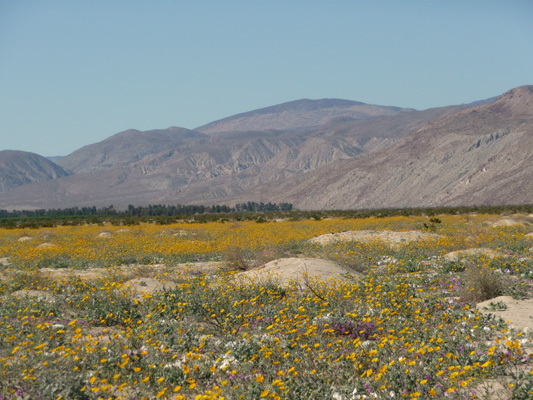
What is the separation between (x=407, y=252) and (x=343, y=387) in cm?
958

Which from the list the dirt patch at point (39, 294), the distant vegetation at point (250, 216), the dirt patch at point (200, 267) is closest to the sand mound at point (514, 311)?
the dirt patch at point (200, 267)

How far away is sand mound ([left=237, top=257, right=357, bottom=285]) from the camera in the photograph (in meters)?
10.0

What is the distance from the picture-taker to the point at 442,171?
116375 mm

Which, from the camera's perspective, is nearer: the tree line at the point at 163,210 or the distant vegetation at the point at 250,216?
the distant vegetation at the point at 250,216

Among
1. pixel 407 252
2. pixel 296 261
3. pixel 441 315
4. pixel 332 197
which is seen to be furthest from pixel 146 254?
pixel 332 197

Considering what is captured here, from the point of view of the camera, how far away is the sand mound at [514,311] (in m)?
6.61

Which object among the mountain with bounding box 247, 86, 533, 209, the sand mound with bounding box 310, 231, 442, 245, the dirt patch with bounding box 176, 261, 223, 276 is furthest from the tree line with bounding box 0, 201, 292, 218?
the dirt patch with bounding box 176, 261, 223, 276

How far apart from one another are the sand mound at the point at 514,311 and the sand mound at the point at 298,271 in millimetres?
2955

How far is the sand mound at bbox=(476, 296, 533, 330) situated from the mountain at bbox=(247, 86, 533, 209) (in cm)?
8598

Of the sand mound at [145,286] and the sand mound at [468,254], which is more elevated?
the sand mound at [145,286]

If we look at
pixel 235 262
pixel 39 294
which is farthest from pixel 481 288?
pixel 39 294

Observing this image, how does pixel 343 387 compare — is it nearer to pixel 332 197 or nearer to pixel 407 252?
pixel 407 252

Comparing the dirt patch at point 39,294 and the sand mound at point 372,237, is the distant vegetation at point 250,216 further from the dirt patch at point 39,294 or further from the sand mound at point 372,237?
the dirt patch at point 39,294

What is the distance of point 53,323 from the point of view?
6.92 meters
